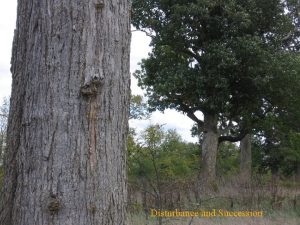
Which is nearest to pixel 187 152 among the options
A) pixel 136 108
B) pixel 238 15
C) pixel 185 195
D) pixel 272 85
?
pixel 136 108

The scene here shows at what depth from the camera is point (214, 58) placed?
19625 mm

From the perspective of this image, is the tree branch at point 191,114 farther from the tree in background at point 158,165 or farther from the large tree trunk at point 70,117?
the large tree trunk at point 70,117

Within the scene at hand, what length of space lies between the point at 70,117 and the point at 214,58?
58.0ft

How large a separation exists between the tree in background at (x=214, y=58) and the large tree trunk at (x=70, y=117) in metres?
17.1

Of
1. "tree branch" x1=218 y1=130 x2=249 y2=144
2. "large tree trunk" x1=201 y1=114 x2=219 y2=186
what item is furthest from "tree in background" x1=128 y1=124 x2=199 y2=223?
"tree branch" x1=218 y1=130 x2=249 y2=144

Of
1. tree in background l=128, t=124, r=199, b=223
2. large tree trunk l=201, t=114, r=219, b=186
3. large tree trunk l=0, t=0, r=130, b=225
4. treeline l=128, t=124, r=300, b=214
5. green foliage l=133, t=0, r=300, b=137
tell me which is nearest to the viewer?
large tree trunk l=0, t=0, r=130, b=225

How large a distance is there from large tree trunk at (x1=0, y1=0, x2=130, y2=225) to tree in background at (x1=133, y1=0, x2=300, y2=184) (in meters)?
17.1

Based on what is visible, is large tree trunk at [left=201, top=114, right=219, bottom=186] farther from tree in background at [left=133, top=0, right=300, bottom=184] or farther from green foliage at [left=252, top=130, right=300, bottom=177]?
green foliage at [left=252, top=130, right=300, bottom=177]

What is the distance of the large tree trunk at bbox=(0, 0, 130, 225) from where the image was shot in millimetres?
2297

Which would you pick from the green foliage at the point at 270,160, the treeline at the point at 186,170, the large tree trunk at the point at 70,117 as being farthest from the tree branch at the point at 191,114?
the large tree trunk at the point at 70,117

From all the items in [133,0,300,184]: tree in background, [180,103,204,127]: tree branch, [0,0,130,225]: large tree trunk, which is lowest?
[0,0,130,225]: large tree trunk

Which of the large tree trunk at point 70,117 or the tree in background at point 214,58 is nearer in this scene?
the large tree trunk at point 70,117

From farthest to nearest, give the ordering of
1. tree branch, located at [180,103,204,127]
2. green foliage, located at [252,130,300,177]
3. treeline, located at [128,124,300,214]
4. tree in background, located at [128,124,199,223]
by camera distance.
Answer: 1. green foliage, located at [252,130,300,177]
2. tree branch, located at [180,103,204,127]
3. treeline, located at [128,124,300,214]
4. tree in background, located at [128,124,199,223]

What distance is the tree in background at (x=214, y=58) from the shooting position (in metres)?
19.6
